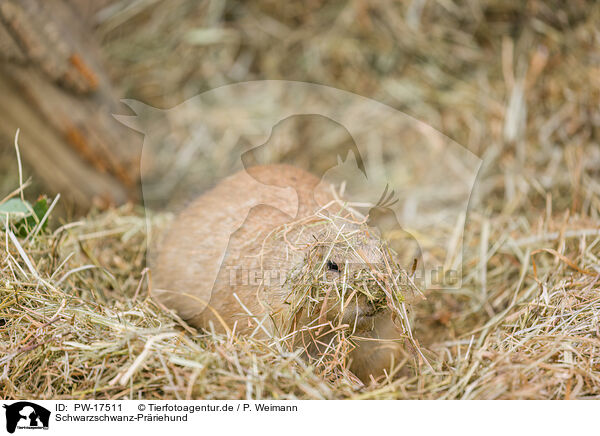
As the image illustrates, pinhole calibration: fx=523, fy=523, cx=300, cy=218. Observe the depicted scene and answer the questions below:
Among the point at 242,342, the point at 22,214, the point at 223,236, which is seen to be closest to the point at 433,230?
the point at 223,236

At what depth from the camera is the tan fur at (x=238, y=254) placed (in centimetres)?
284

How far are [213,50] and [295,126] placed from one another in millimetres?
1313

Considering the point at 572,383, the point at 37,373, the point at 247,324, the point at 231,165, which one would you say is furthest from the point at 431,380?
the point at 231,165

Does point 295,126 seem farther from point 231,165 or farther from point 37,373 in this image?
point 37,373
